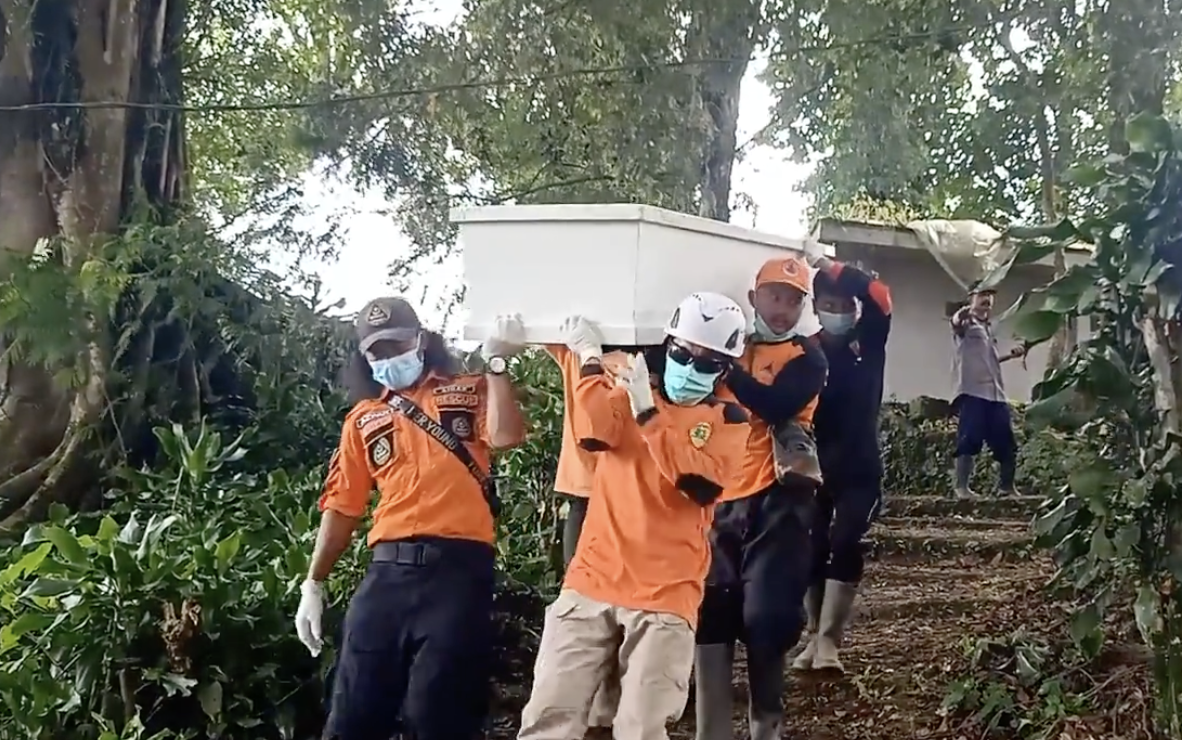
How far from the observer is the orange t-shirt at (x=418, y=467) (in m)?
3.72

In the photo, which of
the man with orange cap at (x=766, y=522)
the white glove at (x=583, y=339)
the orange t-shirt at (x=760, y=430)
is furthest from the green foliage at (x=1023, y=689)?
the white glove at (x=583, y=339)

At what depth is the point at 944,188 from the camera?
15406mm

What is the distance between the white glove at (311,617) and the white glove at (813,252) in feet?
6.12

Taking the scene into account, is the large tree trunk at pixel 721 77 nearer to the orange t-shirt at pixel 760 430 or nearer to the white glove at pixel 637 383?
the orange t-shirt at pixel 760 430

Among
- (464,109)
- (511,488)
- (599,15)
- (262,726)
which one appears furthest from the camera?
(464,109)

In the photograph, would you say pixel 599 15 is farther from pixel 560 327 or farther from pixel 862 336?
pixel 560 327

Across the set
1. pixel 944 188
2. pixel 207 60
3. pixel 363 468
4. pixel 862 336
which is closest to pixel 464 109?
pixel 207 60

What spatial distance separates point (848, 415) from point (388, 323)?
69.4 inches

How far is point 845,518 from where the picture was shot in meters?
4.73

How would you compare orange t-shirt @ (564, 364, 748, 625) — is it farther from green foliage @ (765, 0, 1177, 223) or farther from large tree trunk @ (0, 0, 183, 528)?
large tree trunk @ (0, 0, 183, 528)

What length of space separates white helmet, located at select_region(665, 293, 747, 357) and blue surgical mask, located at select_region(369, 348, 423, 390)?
0.79 m

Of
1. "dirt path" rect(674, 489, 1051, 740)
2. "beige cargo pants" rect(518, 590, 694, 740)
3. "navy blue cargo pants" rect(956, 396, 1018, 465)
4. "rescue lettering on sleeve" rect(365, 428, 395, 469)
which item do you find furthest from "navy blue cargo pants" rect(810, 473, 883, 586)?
"navy blue cargo pants" rect(956, 396, 1018, 465)

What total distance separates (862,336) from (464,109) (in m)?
Result: 4.21

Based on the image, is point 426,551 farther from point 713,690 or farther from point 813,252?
point 813,252
